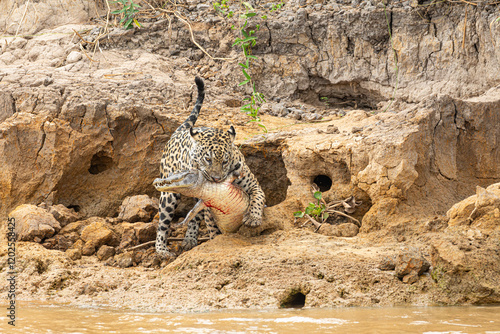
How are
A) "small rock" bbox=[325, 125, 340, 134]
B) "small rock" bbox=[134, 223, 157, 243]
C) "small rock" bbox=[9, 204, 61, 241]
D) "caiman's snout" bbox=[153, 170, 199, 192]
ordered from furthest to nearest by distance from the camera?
"small rock" bbox=[325, 125, 340, 134]
"small rock" bbox=[134, 223, 157, 243]
"small rock" bbox=[9, 204, 61, 241]
"caiman's snout" bbox=[153, 170, 199, 192]

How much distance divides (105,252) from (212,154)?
1.71 m

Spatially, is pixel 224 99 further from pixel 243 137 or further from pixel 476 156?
pixel 476 156

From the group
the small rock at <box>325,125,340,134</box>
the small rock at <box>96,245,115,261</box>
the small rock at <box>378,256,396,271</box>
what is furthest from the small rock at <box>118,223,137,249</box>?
the small rock at <box>378,256,396,271</box>

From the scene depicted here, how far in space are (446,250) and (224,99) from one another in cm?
453

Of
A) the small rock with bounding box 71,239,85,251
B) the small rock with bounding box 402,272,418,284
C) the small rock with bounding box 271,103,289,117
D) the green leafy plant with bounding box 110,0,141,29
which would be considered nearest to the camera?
the small rock with bounding box 402,272,418,284

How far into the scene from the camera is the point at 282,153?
687cm

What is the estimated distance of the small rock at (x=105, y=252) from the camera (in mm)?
6266

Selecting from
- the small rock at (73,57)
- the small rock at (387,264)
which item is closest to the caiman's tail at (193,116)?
the small rock at (73,57)

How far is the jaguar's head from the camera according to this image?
575 centimetres

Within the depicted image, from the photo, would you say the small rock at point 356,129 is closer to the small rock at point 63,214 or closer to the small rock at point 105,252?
the small rock at point 105,252

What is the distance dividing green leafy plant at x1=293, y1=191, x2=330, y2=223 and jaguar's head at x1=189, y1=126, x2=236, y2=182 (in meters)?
0.94

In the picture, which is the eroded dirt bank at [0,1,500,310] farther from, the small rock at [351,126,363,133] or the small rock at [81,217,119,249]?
the small rock at [351,126,363,133]

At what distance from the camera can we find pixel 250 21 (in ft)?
28.7

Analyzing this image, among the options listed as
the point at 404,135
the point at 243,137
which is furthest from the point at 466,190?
the point at 243,137
